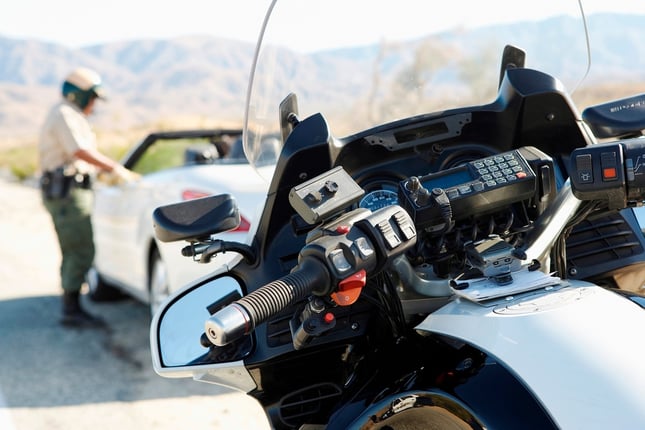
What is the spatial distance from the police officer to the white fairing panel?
550cm

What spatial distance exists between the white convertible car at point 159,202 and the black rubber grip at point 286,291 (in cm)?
245

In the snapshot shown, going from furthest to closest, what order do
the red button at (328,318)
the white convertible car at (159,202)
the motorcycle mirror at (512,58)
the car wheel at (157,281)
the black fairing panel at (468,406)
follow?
the car wheel at (157,281)
the white convertible car at (159,202)
the motorcycle mirror at (512,58)
the red button at (328,318)
the black fairing panel at (468,406)

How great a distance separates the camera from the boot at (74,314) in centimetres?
661

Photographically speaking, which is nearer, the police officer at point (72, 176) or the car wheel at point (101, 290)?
the police officer at point (72, 176)

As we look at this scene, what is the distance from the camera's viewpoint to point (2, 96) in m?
138

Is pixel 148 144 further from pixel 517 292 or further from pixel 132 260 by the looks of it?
pixel 517 292

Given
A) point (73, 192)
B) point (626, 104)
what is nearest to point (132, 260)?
point (73, 192)

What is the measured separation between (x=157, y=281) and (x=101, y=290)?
6.72 feet

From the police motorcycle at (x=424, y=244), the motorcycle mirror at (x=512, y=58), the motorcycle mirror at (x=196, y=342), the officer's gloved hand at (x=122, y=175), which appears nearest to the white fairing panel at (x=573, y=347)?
the police motorcycle at (x=424, y=244)

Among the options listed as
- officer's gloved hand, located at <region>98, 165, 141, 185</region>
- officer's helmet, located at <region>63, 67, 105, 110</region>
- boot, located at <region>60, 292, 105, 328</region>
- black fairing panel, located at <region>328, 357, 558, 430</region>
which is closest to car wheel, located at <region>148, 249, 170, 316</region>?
officer's gloved hand, located at <region>98, 165, 141, 185</region>

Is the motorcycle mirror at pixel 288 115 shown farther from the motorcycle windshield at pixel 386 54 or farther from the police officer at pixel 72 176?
the police officer at pixel 72 176

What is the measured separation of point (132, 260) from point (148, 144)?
1.39 metres

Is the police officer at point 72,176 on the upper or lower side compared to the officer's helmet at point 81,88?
lower

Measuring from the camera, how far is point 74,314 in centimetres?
670
